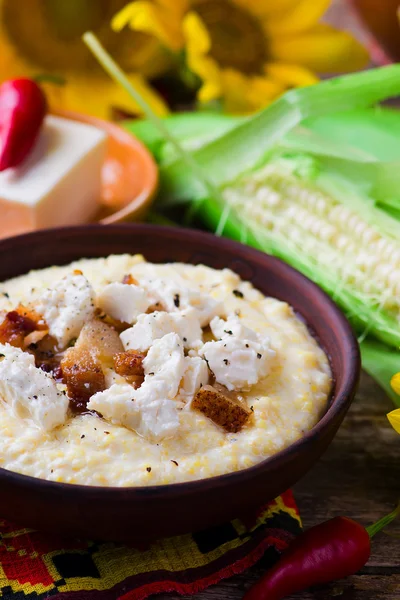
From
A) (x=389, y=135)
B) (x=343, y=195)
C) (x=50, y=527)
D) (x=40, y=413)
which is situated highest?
(x=40, y=413)

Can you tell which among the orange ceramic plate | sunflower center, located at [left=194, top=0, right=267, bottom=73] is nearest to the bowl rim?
the orange ceramic plate

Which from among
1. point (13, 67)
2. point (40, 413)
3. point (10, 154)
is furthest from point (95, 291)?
point (13, 67)

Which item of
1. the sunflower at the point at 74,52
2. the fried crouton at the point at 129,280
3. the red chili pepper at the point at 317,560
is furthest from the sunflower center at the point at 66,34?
the red chili pepper at the point at 317,560

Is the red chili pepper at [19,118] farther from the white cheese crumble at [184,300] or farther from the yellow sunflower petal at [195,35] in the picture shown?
the white cheese crumble at [184,300]

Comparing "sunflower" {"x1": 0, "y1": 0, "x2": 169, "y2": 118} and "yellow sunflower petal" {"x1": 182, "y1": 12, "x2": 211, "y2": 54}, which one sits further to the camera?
"sunflower" {"x1": 0, "y1": 0, "x2": 169, "y2": 118}

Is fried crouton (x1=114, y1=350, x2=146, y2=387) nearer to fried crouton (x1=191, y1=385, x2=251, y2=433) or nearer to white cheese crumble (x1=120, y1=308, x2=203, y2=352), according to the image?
white cheese crumble (x1=120, y1=308, x2=203, y2=352)

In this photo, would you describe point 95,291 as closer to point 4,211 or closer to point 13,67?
point 4,211

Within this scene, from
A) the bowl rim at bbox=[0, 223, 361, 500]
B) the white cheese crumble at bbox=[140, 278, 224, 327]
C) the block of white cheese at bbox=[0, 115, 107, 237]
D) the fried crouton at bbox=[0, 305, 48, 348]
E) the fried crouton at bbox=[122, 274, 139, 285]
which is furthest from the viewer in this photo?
the block of white cheese at bbox=[0, 115, 107, 237]
